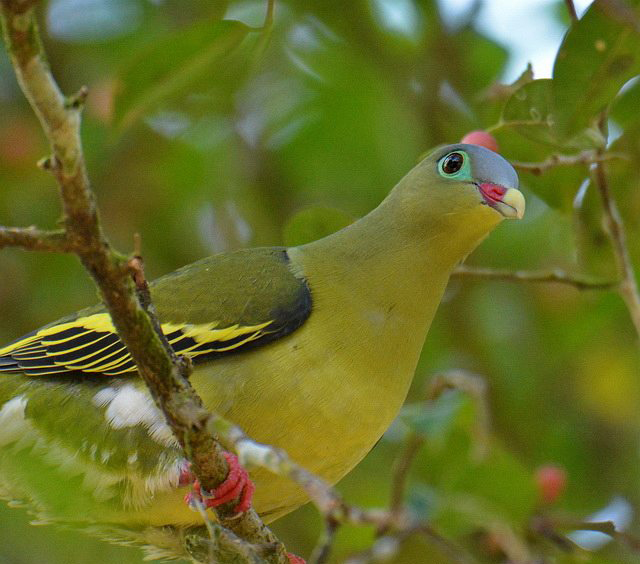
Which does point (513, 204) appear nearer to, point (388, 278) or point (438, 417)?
point (388, 278)

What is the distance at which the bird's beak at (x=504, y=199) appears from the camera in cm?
290

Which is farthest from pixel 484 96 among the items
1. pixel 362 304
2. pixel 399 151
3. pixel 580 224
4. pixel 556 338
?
pixel 556 338

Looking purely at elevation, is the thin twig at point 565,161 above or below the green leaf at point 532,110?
below

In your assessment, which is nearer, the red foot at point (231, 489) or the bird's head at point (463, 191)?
the red foot at point (231, 489)

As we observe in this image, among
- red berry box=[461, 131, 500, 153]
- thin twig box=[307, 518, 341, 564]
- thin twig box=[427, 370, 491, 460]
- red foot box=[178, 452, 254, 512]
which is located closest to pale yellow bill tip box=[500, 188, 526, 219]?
red berry box=[461, 131, 500, 153]

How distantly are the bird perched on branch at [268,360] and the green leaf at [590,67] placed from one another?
0.29m

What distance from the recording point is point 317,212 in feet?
11.2

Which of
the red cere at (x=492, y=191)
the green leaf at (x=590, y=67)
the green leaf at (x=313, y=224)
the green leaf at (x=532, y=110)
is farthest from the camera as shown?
the green leaf at (x=313, y=224)

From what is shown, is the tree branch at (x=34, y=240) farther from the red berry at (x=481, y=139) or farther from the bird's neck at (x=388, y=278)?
the red berry at (x=481, y=139)

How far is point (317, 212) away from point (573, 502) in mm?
2075

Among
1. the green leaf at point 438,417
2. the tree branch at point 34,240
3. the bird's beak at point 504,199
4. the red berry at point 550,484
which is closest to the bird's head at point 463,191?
the bird's beak at point 504,199

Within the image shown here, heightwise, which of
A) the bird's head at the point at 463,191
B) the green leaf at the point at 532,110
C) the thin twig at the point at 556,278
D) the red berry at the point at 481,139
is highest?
the green leaf at the point at 532,110

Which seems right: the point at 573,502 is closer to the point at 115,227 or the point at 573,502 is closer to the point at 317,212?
the point at 317,212

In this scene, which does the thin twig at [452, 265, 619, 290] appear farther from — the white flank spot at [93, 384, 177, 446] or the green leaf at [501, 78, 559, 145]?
the white flank spot at [93, 384, 177, 446]
